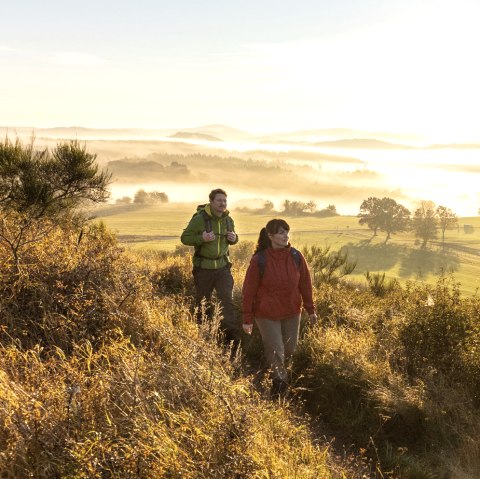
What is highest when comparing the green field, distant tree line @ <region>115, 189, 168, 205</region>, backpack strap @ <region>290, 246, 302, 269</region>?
backpack strap @ <region>290, 246, 302, 269</region>

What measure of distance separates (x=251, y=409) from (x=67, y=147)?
40.0 feet

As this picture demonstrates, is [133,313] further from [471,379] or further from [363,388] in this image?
[471,379]

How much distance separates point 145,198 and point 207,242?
482 ft

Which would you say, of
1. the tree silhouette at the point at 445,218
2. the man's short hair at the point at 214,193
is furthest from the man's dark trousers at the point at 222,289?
the tree silhouette at the point at 445,218

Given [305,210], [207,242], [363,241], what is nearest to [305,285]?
[207,242]

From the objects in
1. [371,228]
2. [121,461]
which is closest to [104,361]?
[121,461]

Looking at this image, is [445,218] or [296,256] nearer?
[296,256]

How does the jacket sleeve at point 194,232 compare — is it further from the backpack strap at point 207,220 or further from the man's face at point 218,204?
the man's face at point 218,204

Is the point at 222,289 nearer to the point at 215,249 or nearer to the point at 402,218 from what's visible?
the point at 215,249

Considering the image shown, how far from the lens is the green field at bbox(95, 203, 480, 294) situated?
225 ft

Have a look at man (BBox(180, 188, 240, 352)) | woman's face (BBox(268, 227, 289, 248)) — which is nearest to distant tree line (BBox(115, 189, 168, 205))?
man (BBox(180, 188, 240, 352))

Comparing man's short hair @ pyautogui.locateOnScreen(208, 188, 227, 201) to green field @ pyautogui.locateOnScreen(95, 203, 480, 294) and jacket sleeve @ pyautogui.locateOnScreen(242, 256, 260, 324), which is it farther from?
green field @ pyautogui.locateOnScreen(95, 203, 480, 294)

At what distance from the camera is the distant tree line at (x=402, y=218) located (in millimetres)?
87562

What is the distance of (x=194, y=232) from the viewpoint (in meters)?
5.88
